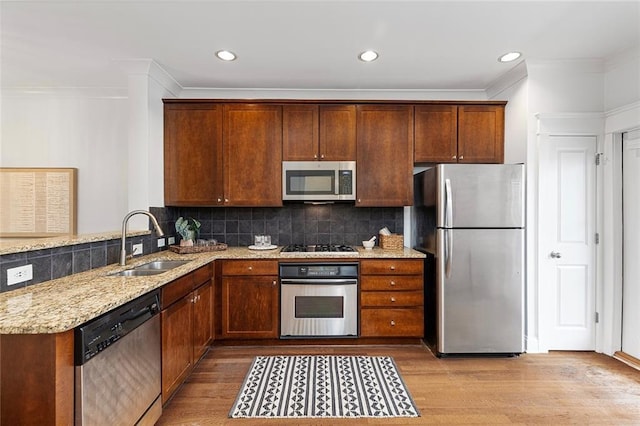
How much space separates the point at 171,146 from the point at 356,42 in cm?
205

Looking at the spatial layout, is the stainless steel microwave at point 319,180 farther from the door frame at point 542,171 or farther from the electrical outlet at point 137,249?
the door frame at point 542,171

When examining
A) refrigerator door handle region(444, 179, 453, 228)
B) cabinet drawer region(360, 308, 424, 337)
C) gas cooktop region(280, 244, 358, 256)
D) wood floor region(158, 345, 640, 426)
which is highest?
refrigerator door handle region(444, 179, 453, 228)

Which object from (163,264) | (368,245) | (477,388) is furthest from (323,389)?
(163,264)

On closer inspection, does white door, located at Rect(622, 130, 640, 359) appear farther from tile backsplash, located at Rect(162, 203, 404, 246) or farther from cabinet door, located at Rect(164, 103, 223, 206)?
cabinet door, located at Rect(164, 103, 223, 206)

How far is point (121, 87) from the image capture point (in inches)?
141

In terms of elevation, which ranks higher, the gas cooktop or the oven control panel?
the gas cooktop

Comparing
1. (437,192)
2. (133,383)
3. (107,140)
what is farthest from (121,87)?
(437,192)

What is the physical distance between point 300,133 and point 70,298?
2.37 m

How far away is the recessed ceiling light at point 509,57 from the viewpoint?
275 centimetres

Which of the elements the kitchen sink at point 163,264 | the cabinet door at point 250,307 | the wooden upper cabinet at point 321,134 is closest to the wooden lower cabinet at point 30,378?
the kitchen sink at point 163,264

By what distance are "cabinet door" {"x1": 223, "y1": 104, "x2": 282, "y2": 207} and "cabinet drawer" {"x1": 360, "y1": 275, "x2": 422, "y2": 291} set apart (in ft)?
3.93

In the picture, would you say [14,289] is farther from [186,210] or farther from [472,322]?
[472,322]

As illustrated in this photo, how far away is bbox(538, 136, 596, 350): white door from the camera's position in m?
2.94

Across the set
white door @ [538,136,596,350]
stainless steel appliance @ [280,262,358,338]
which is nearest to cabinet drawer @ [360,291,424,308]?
stainless steel appliance @ [280,262,358,338]
